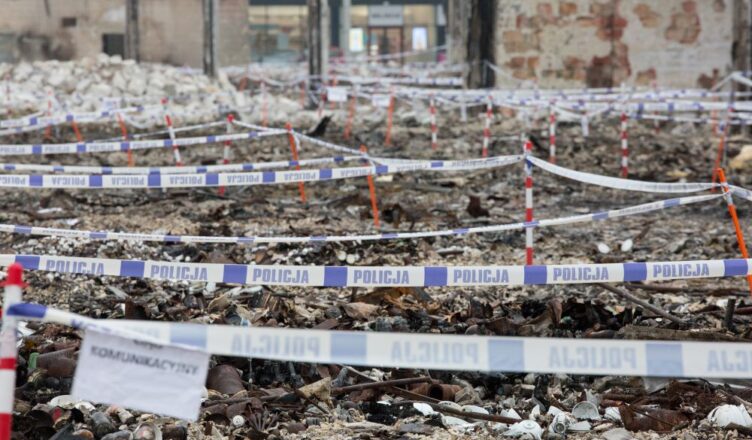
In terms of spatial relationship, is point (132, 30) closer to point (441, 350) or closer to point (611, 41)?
point (611, 41)

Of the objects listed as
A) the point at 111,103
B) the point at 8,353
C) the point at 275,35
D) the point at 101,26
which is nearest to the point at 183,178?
the point at 8,353

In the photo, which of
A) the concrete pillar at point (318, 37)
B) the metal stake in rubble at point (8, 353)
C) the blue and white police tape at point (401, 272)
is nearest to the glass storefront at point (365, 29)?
the concrete pillar at point (318, 37)

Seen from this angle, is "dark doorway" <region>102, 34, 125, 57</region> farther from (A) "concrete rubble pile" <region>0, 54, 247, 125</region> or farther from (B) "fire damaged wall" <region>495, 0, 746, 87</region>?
(B) "fire damaged wall" <region>495, 0, 746, 87</region>

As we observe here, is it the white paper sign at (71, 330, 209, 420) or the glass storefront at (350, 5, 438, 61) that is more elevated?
the glass storefront at (350, 5, 438, 61)

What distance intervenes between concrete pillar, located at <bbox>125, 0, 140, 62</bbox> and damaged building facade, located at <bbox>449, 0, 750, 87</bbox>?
1391 centimetres

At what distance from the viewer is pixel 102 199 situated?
1265cm

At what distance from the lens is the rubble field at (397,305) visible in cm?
495

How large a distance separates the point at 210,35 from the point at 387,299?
22832mm

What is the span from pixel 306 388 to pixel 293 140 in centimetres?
771

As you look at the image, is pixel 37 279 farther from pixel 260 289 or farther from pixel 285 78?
pixel 285 78

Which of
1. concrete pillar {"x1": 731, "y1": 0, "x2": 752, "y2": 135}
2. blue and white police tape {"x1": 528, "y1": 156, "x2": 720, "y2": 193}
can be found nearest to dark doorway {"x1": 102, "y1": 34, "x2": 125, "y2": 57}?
concrete pillar {"x1": 731, "y1": 0, "x2": 752, "y2": 135}

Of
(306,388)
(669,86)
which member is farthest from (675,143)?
(306,388)

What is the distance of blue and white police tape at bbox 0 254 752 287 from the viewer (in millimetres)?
5238

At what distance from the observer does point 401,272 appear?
5352mm
